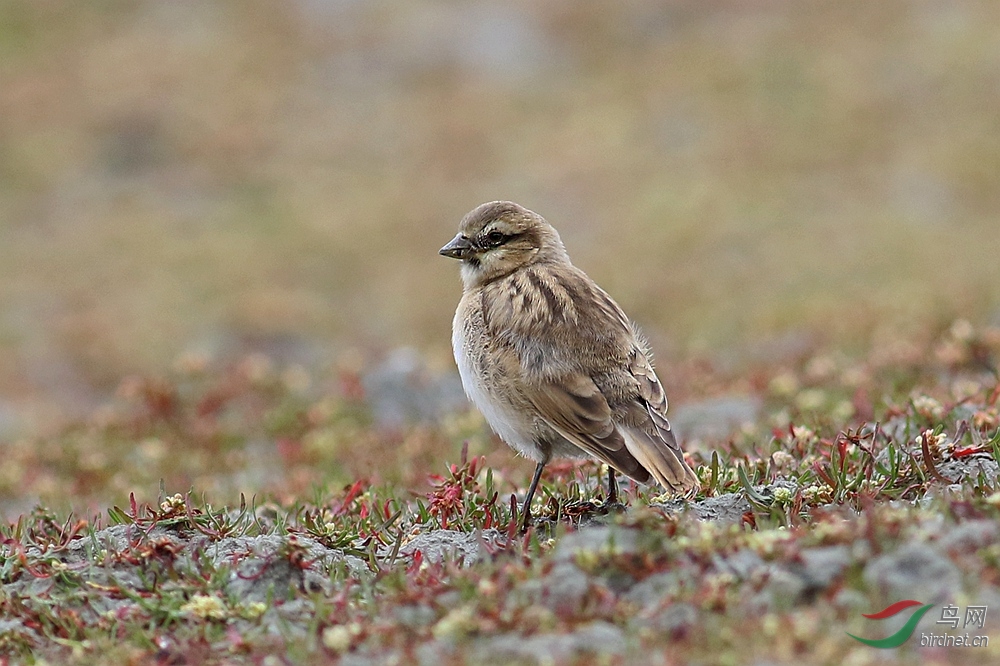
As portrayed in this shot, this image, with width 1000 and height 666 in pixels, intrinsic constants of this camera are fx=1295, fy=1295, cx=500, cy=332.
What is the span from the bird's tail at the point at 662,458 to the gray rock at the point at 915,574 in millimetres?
1507

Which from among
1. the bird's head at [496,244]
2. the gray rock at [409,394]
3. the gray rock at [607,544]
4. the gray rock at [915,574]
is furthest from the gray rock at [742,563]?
the gray rock at [409,394]

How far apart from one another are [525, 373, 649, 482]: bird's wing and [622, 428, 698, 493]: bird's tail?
0.17 feet

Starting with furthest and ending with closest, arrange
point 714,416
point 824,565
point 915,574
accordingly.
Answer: point 714,416
point 824,565
point 915,574

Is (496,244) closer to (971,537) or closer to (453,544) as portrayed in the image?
(453,544)

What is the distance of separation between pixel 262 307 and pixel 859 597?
17574mm

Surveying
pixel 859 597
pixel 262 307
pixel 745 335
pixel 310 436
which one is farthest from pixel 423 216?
pixel 859 597

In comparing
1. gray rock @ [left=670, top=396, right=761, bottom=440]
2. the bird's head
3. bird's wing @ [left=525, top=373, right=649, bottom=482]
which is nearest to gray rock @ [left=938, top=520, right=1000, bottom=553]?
bird's wing @ [left=525, top=373, right=649, bottom=482]

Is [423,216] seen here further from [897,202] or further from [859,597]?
[859,597]

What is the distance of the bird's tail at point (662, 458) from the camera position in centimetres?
675

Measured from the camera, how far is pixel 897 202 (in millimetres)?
23750

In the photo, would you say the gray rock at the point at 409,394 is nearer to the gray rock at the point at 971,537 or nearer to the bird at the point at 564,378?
the bird at the point at 564,378

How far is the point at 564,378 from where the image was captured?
23.8 ft

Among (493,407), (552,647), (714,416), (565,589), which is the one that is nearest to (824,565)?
(565,589)

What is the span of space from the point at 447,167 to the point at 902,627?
74.3 feet
